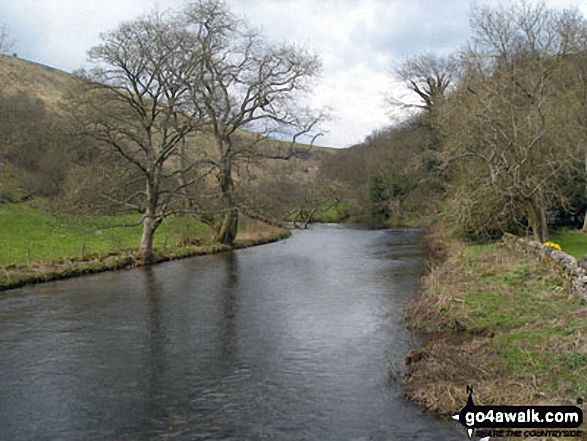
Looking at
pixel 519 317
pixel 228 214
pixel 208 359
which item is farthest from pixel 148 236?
pixel 519 317

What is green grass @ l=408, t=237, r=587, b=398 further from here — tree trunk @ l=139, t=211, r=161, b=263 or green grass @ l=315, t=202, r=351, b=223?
green grass @ l=315, t=202, r=351, b=223

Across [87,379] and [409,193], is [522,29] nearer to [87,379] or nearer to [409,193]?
[409,193]

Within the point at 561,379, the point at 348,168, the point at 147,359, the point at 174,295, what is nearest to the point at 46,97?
the point at 348,168

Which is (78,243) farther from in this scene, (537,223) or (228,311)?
(537,223)

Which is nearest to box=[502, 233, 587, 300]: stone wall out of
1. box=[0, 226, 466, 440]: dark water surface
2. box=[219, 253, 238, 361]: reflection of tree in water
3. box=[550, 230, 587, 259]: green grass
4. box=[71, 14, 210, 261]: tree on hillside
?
box=[550, 230, 587, 259]: green grass

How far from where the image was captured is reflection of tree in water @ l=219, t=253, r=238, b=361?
39.5 feet

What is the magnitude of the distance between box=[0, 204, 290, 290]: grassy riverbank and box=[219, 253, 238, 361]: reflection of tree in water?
5.00 meters

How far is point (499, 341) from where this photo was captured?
10.7 metres

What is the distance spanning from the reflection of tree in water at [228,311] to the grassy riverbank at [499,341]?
151 inches

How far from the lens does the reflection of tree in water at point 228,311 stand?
1205 cm

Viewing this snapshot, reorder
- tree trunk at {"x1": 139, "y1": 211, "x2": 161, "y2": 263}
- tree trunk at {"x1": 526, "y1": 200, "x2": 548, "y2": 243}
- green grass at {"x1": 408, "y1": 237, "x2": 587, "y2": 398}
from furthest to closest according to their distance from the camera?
tree trunk at {"x1": 139, "y1": 211, "x2": 161, "y2": 263} → tree trunk at {"x1": 526, "y1": 200, "x2": 548, "y2": 243} → green grass at {"x1": 408, "y1": 237, "x2": 587, "y2": 398}

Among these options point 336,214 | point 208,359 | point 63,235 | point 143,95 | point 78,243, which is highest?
point 143,95

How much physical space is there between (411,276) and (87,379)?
13718mm

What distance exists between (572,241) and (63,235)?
25449 millimetres
